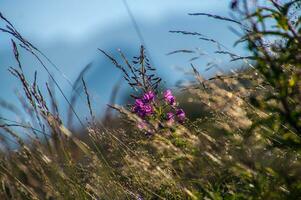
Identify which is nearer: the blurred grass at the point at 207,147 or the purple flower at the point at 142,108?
the blurred grass at the point at 207,147

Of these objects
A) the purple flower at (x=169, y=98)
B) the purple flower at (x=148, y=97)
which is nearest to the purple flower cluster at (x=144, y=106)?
the purple flower at (x=148, y=97)

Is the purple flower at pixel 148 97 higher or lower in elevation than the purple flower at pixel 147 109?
higher

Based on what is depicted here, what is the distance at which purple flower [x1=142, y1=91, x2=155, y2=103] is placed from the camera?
3.55m

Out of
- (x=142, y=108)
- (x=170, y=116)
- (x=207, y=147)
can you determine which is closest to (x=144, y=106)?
(x=142, y=108)

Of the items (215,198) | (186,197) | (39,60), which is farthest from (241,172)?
(39,60)

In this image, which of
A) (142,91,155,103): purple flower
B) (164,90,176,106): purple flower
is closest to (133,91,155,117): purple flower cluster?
(142,91,155,103): purple flower

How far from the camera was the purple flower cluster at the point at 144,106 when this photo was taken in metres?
3.58

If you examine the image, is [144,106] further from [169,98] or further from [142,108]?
[169,98]

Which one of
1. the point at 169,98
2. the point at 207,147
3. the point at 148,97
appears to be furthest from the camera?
the point at 169,98

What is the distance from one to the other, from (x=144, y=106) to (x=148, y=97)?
65 millimetres

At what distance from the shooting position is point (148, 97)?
11.7 feet

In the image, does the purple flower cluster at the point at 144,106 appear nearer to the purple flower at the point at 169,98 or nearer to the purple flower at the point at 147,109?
the purple flower at the point at 147,109

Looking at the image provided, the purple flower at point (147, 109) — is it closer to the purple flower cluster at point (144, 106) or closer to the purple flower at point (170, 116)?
the purple flower cluster at point (144, 106)

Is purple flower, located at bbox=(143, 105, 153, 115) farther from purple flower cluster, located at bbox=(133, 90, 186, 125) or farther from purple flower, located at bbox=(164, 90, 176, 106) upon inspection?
purple flower, located at bbox=(164, 90, 176, 106)
